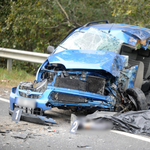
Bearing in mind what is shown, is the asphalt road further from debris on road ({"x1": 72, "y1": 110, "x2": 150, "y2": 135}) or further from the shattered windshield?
the shattered windshield

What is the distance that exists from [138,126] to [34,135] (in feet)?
5.79

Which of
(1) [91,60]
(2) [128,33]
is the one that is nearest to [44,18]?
(2) [128,33]

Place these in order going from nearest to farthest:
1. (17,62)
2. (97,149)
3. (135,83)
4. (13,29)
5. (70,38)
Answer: (97,149) < (135,83) < (70,38) < (13,29) < (17,62)

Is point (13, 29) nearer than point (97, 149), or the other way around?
point (97, 149)

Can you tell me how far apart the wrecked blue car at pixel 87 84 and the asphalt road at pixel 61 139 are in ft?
1.47

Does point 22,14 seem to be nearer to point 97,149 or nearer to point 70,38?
point 70,38

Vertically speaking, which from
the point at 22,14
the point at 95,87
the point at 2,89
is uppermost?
the point at 22,14

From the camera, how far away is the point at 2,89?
8125 mm

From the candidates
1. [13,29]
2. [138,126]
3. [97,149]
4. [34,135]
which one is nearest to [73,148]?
[97,149]

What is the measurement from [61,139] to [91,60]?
1745 millimetres

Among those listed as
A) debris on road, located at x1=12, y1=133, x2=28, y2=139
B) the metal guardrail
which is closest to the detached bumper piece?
debris on road, located at x1=12, y1=133, x2=28, y2=139

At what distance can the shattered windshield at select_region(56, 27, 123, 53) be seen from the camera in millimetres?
6203

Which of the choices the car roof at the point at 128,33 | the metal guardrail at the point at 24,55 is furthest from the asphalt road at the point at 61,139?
the metal guardrail at the point at 24,55

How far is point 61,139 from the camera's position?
4086 millimetres
